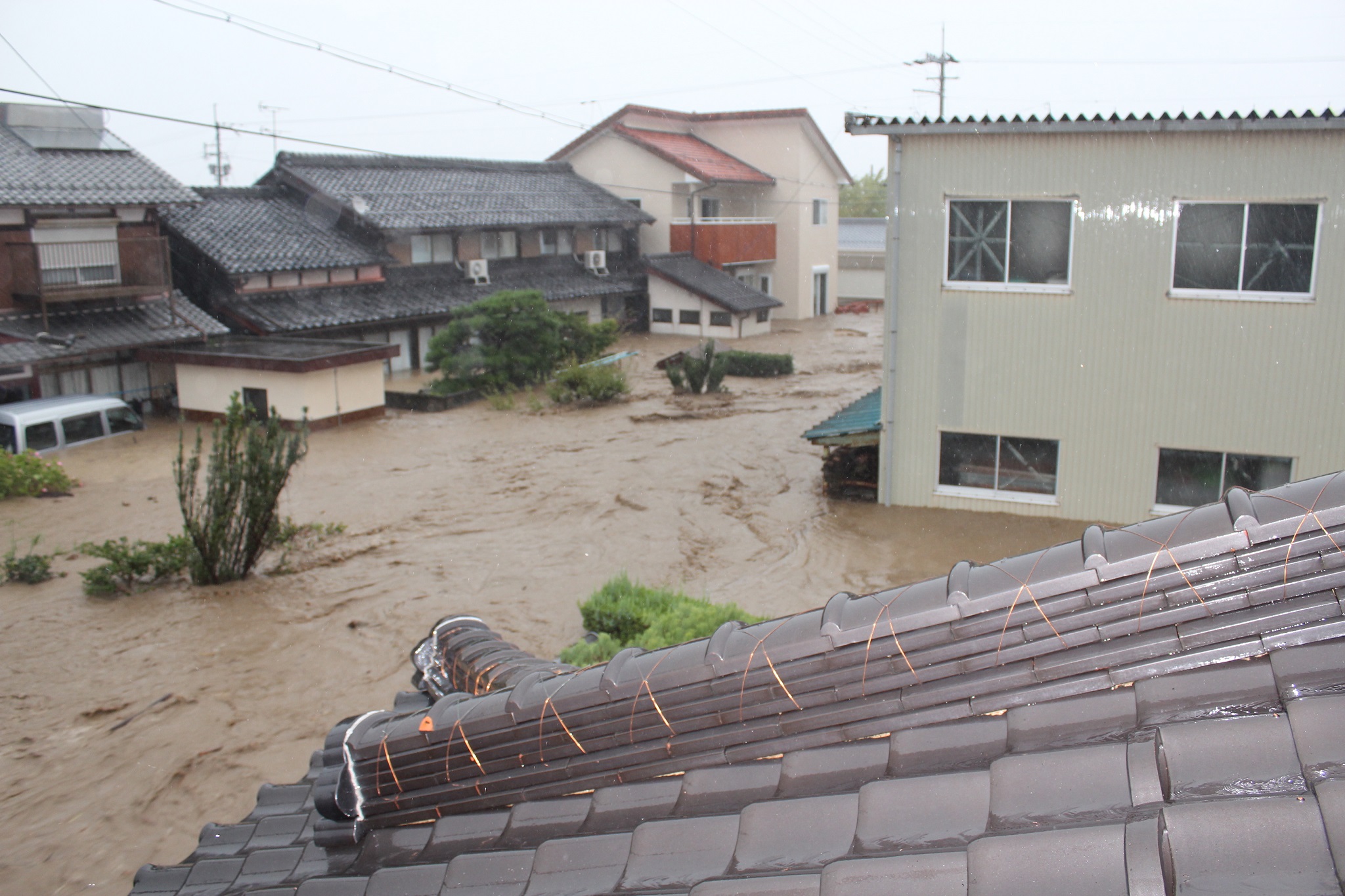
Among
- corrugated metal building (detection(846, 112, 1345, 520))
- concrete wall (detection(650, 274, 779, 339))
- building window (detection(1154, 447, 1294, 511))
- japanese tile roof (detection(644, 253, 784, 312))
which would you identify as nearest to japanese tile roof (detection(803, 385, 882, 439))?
corrugated metal building (detection(846, 112, 1345, 520))

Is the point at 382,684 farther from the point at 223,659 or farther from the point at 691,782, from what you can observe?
the point at 691,782

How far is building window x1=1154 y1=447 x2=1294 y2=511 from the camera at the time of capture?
13180 millimetres

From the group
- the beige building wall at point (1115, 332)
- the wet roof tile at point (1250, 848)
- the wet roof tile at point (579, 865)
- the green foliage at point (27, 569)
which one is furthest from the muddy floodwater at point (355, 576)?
the wet roof tile at point (1250, 848)

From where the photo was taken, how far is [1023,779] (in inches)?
85.1

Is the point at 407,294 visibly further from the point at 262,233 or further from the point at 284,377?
the point at 284,377

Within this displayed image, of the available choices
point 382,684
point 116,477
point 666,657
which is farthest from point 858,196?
point 666,657

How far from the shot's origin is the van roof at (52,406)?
59.1 feet

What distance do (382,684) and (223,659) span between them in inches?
75.0

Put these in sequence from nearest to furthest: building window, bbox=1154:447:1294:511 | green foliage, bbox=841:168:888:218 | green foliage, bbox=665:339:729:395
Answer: building window, bbox=1154:447:1294:511 < green foliage, bbox=665:339:729:395 < green foliage, bbox=841:168:888:218

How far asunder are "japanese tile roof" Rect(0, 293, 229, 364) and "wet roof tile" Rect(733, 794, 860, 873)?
20.1 meters

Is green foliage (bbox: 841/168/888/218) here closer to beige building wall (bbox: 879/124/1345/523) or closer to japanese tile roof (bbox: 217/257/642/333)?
japanese tile roof (bbox: 217/257/642/333)

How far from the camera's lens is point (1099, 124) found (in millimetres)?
12664

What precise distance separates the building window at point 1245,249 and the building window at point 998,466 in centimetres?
285

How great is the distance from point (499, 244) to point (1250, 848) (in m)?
32.8
